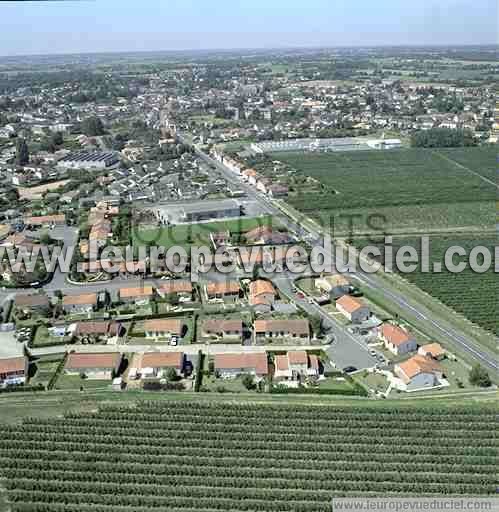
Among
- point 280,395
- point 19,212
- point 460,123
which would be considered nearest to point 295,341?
point 280,395

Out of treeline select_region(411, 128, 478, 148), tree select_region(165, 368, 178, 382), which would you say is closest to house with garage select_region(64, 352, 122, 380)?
tree select_region(165, 368, 178, 382)

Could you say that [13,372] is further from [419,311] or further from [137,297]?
[419,311]

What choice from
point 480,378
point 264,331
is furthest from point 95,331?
point 480,378

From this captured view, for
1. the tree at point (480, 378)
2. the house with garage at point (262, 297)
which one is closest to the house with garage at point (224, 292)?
the house with garage at point (262, 297)

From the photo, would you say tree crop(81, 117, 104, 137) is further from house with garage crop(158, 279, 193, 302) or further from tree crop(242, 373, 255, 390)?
tree crop(242, 373, 255, 390)

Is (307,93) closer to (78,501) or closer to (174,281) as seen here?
(174,281)

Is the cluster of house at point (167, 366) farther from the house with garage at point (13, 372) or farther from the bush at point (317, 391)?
the bush at point (317, 391)
